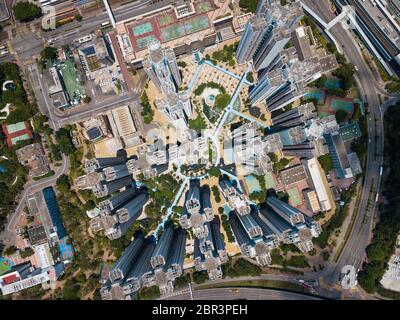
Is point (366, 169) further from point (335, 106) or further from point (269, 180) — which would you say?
point (269, 180)

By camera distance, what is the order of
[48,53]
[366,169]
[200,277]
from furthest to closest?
1. [366,169]
2. [48,53]
3. [200,277]

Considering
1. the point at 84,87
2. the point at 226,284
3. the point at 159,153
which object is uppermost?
the point at 84,87

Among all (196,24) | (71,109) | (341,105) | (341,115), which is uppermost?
(196,24)

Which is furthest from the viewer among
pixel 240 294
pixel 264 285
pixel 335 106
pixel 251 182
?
pixel 335 106

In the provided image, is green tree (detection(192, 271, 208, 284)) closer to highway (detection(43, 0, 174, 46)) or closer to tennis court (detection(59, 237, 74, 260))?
tennis court (detection(59, 237, 74, 260))

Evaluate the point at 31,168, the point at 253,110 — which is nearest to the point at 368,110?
the point at 253,110

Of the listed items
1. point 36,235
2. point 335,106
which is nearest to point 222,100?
point 335,106

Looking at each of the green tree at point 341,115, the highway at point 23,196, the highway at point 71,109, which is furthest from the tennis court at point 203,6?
the highway at point 23,196
